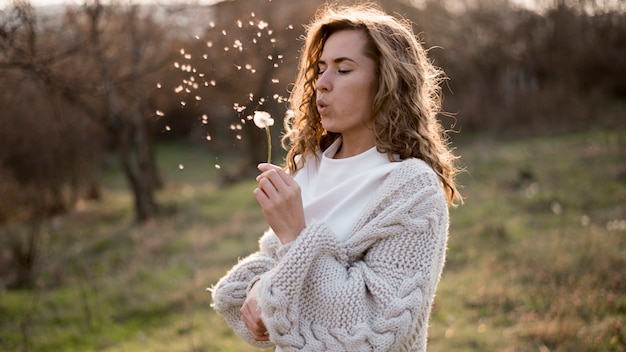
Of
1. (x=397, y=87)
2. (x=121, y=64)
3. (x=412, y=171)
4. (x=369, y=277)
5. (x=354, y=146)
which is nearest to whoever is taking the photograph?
(x=369, y=277)

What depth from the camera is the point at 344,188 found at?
2.10m

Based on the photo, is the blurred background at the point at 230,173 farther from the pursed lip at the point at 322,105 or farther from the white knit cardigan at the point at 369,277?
the white knit cardigan at the point at 369,277

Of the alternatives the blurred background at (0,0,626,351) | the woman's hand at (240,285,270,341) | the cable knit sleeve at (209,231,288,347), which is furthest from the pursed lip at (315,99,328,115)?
the woman's hand at (240,285,270,341)

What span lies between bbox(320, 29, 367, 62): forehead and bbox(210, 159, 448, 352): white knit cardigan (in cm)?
44

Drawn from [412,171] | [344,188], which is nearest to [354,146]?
[344,188]

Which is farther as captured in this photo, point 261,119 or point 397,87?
point 261,119

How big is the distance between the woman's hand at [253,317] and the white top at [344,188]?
342 mm

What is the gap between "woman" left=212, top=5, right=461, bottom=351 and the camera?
1.82 metres

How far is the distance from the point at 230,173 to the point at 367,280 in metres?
14.8

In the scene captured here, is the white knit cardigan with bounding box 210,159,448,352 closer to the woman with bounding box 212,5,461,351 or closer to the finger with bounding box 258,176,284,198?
the woman with bounding box 212,5,461,351

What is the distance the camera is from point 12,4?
3.40 meters

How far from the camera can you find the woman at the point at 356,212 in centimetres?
182

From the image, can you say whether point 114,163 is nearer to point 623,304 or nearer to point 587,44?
point 587,44

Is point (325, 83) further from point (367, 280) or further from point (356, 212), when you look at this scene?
point (367, 280)
